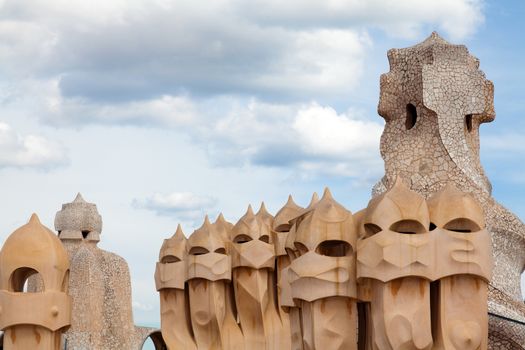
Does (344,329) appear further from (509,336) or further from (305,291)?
(509,336)

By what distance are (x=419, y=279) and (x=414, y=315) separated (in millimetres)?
305

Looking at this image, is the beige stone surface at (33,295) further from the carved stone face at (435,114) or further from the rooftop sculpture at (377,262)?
the carved stone face at (435,114)

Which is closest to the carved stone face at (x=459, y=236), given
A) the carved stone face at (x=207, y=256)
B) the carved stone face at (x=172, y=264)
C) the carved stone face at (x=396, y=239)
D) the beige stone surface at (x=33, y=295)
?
the carved stone face at (x=396, y=239)

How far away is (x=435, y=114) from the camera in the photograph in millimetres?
12852

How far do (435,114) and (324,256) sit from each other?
4698 mm

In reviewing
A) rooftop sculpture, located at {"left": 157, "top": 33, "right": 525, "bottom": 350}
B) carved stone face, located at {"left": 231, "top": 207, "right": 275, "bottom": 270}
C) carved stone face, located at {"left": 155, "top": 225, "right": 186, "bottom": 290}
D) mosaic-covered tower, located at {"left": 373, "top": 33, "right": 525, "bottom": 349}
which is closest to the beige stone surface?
carved stone face, located at {"left": 155, "top": 225, "right": 186, "bottom": 290}

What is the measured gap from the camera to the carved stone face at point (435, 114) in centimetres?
1271

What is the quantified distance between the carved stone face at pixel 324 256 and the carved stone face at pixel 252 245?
137 inches

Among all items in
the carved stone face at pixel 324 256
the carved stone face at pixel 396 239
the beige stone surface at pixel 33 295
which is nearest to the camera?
the carved stone face at pixel 396 239

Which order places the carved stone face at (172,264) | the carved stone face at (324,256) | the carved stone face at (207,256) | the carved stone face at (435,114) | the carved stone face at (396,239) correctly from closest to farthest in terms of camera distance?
the carved stone face at (396,239) < the carved stone face at (324,256) < the carved stone face at (207,256) < the carved stone face at (172,264) < the carved stone face at (435,114)

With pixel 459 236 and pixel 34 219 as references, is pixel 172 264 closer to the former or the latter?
pixel 34 219

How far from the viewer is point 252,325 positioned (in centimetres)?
1293

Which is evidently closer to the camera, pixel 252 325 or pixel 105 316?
pixel 252 325

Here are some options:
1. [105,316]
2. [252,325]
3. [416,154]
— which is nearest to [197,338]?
[252,325]
